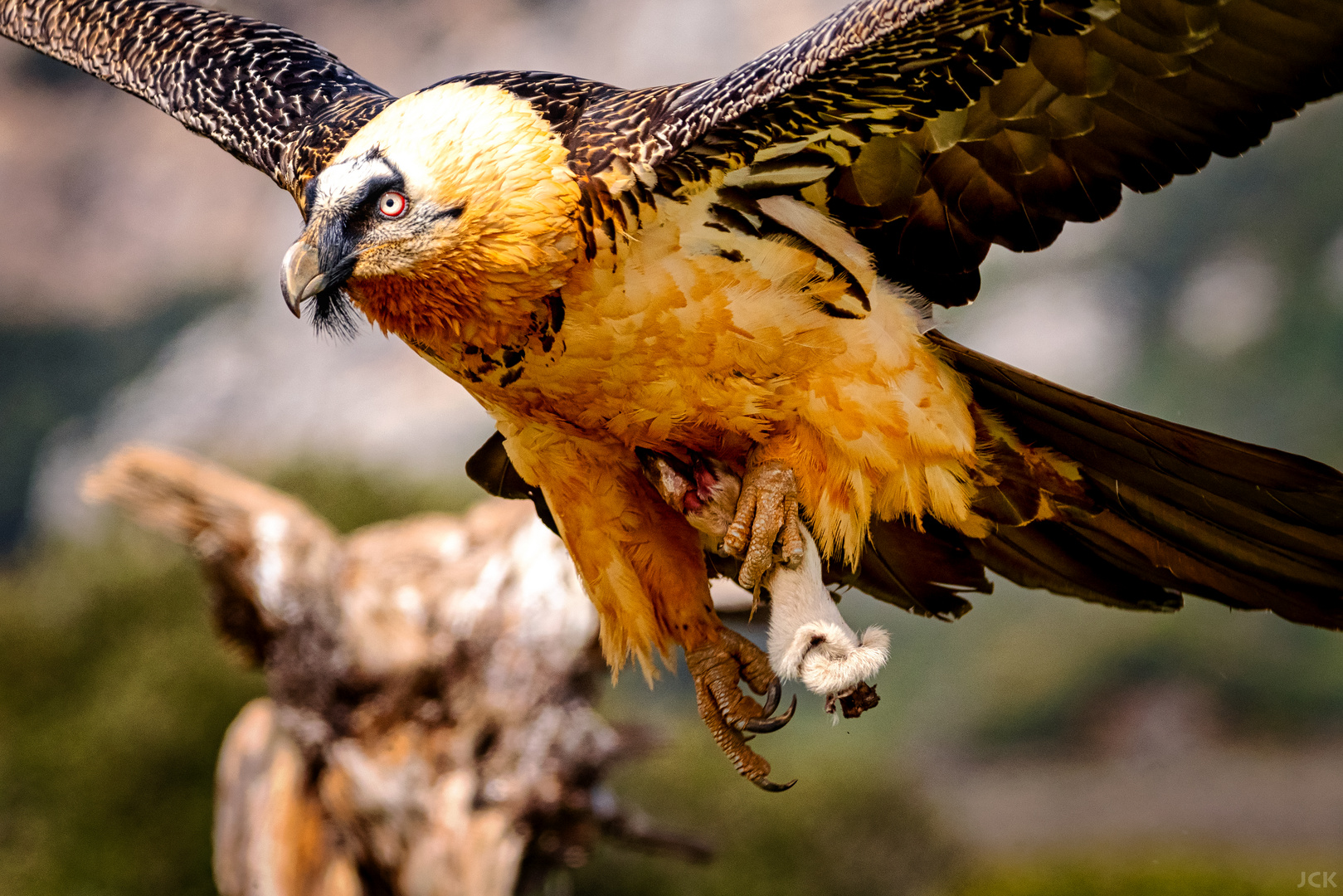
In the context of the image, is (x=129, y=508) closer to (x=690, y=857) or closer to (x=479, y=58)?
(x=690, y=857)

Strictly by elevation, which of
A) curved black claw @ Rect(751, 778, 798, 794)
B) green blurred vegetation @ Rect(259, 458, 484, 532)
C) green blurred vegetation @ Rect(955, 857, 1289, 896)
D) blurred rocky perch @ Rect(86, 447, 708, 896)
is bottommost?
green blurred vegetation @ Rect(955, 857, 1289, 896)

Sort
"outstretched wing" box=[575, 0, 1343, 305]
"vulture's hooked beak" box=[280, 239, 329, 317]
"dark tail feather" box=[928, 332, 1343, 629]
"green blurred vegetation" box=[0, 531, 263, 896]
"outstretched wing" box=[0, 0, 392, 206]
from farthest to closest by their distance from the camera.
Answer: "green blurred vegetation" box=[0, 531, 263, 896], "outstretched wing" box=[0, 0, 392, 206], "dark tail feather" box=[928, 332, 1343, 629], "vulture's hooked beak" box=[280, 239, 329, 317], "outstretched wing" box=[575, 0, 1343, 305]

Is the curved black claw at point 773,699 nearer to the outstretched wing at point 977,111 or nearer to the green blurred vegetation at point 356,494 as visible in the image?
the outstretched wing at point 977,111

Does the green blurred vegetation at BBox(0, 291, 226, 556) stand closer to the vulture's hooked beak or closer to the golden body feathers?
the golden body feathers

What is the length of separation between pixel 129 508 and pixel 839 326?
5.07 meters

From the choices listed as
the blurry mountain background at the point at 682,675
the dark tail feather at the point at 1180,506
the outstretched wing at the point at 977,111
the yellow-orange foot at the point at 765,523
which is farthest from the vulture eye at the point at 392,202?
the blurry mountain background at the point at 682,675

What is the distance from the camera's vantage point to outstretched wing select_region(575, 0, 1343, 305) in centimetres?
237

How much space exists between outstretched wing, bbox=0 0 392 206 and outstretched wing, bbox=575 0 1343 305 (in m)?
0.90

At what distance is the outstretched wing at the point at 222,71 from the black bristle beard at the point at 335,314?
17.0 inches

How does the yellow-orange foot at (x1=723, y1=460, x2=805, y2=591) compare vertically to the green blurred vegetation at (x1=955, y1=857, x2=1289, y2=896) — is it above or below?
above

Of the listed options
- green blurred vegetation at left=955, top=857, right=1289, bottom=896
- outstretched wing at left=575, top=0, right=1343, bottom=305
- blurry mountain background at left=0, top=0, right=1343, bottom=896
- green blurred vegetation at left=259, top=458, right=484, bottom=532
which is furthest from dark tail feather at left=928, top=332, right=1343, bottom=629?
green blurred vegetation at left=259, top=458, right=484, bottom=532

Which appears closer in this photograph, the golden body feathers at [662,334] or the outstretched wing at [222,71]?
the golden body feathers at [662,334]

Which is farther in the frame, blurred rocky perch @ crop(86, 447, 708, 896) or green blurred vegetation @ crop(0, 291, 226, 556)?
green blurred vegetation @ crop(0, 291, 226, 556)

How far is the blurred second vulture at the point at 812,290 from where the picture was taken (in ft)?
8.24
